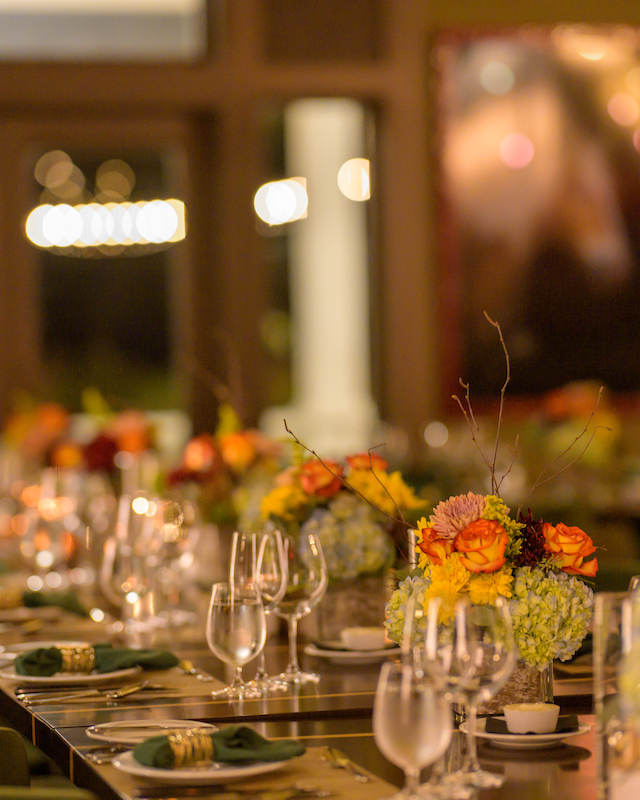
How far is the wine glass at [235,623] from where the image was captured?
5.61 feet

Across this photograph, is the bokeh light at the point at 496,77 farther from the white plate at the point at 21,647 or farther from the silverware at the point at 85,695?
the silverware at the point at 85,695

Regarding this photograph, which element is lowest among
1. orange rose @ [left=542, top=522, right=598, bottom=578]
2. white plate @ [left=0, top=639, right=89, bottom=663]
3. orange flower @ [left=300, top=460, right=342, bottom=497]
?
white plate @ [left=0, top=639, right=89, bottom=663]

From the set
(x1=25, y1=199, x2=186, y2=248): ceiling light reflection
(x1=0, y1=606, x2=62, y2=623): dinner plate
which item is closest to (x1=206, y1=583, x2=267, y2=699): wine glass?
(x1=0, y1=606, x2=62, y2=623): dinner plate

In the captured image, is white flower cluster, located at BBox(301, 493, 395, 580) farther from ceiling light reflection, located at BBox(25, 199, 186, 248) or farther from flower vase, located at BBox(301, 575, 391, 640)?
ceiling light reflection, located at BBox(25, 199, 186, 248)

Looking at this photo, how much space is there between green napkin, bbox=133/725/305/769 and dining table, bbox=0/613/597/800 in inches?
0.7

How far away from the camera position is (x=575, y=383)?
21.8ft

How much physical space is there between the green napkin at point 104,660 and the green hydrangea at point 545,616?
68 centimetres

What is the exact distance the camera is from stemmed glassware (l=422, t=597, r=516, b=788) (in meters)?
1.22

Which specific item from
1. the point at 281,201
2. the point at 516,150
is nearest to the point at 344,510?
the point at 281,201

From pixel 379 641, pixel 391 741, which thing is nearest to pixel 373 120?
pixel 379 641

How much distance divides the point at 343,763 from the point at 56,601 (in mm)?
1525

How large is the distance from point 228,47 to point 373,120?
84 centimetres

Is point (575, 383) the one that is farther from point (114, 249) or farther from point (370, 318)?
point (114, 249)

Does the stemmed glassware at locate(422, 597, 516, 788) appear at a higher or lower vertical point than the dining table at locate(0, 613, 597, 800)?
higher
